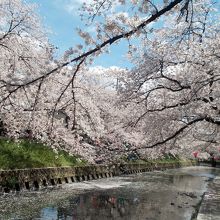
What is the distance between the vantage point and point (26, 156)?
2162 cm

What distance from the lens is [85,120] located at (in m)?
23.8

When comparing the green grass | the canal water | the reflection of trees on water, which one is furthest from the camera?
the green grass

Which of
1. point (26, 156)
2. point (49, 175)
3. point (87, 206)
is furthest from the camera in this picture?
point (49, 175)

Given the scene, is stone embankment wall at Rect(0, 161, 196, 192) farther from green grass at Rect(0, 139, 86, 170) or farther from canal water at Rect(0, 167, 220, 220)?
canal water at Rect(0, 167, 220, 220)

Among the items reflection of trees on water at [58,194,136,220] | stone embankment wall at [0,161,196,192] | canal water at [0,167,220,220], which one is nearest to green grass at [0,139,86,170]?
stone embankment wall at [0,161,196,192]

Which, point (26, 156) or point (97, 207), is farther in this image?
point (26, 156)

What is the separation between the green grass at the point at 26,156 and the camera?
65.0ft

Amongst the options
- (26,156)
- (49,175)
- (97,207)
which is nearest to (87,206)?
(97,207)

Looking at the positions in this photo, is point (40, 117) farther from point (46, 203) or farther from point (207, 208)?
point (207, 208)

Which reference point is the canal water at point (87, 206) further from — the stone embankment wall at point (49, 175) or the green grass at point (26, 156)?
the green grass at point (26, 156)

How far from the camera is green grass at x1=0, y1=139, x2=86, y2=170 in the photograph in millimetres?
19797

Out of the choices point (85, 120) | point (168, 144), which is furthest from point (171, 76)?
point (85, 120)

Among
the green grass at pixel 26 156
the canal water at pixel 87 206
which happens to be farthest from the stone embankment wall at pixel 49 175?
the canal water at pixel 87 206

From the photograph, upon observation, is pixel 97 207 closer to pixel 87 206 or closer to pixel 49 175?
pixel 87 206
